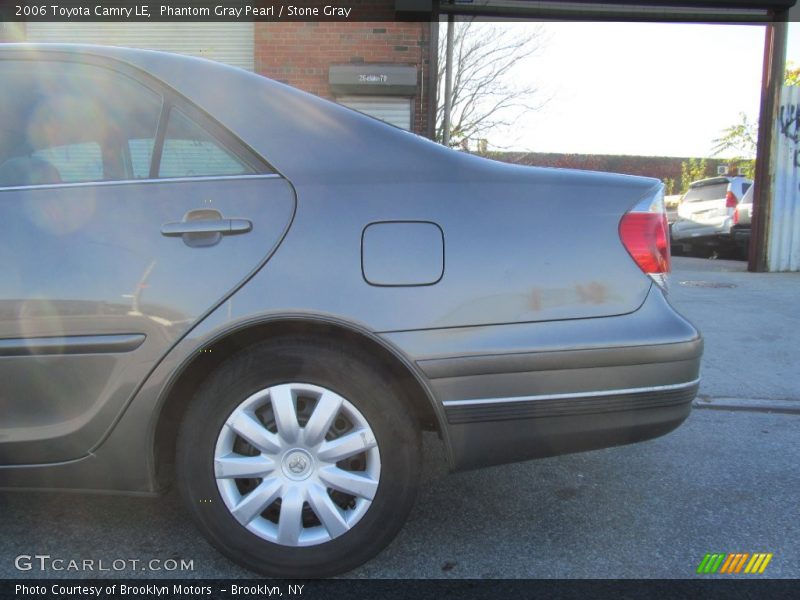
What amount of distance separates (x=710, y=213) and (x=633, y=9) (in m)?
5.45

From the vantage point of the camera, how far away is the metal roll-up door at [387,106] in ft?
27.5

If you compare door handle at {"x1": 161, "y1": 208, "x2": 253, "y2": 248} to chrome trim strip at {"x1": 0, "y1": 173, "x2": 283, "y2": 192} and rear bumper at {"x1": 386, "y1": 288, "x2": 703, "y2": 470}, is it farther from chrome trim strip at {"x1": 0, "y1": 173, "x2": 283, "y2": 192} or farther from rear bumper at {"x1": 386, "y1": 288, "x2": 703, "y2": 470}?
rear bumper at {"x1": 386, "y1": 288, "x2": 703, "y2": 470}

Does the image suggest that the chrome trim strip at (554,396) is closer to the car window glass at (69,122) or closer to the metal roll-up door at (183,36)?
the car window glass at (69,122)

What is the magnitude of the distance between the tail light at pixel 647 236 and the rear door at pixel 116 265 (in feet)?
3.67

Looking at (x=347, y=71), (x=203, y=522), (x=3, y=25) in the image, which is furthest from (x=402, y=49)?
(x=203, y=522)

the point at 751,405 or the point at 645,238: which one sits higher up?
the point at 645,238

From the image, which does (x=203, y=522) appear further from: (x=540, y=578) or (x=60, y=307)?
(x=540, y=578)

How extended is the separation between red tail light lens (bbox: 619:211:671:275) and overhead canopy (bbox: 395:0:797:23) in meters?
7.26

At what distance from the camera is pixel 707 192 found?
13344mm

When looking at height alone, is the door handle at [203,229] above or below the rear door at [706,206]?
below

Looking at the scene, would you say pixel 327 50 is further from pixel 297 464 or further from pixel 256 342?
pixel 297 464

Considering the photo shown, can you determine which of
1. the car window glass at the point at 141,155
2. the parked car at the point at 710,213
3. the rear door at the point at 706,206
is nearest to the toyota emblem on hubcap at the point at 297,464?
the car window glass at the point at 141,155

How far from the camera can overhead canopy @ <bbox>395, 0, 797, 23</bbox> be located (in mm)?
8719

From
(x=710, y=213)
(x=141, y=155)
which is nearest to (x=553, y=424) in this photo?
(x=141, y=155)
